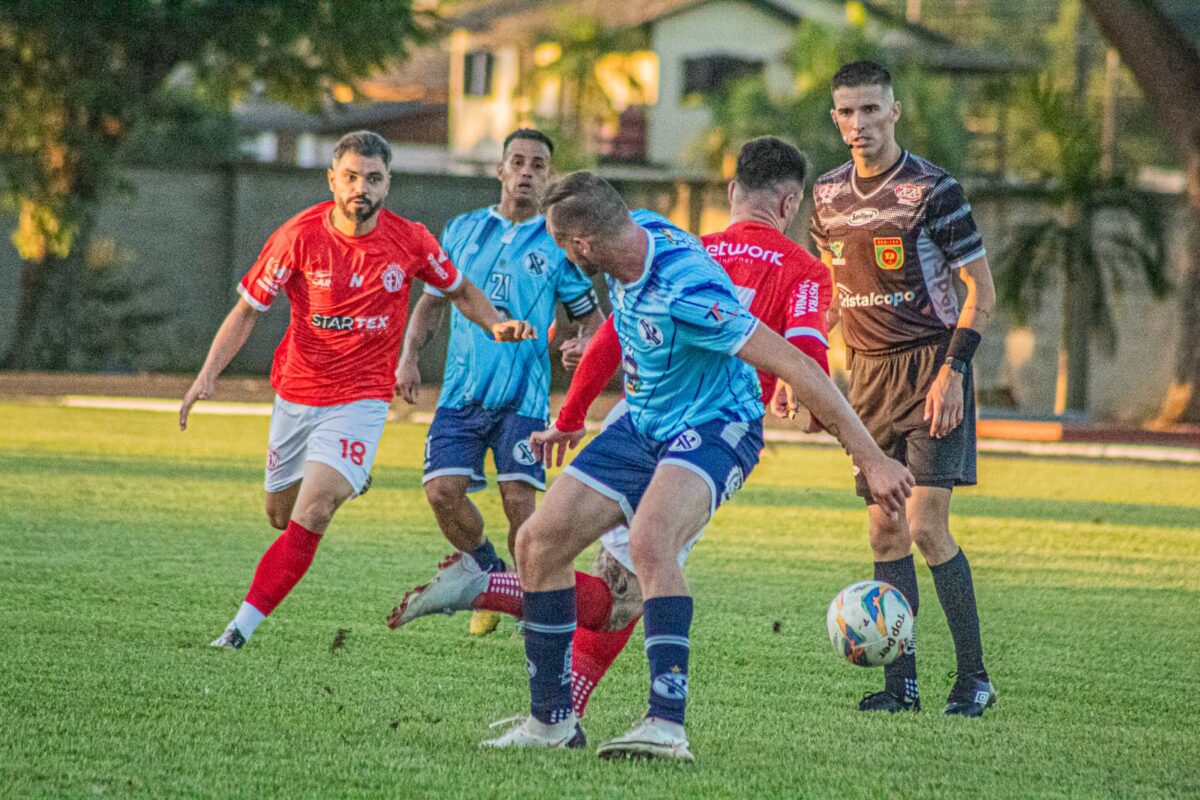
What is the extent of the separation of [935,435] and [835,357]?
19.6 m

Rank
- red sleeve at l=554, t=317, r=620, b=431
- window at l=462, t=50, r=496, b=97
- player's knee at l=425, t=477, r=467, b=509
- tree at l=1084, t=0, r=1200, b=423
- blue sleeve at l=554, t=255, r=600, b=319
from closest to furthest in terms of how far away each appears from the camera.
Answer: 1. red sleeve at l=554, t=317, r=620, b=431
2. player's knee at l=425, t=477, r=467, b=509
3. blue sleeve at l=554, t=255, r=600, b=319
4. tree at l=1084, t=0, r=1200, b=423
5. window at l=462, t=50, r=496, b=97

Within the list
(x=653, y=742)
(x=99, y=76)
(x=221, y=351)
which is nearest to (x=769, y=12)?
(x=99, y=76)

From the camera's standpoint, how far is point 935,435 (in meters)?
6.69

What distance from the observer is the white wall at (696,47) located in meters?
52.2

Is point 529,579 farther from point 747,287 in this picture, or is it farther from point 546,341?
point 546,341

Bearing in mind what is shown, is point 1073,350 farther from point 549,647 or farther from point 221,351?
point 549,647

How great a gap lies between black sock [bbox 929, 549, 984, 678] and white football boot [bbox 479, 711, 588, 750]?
69.9 inches

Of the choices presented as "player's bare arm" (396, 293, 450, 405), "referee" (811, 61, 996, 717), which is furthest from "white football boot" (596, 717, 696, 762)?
"player's bare arm" (396, 293, 450, 405)

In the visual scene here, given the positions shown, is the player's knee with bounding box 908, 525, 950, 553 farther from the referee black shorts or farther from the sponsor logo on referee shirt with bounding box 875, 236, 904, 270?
the sponsor logo on referee shirt with bounding box 875, 236, 904, 270

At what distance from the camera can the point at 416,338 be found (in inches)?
343

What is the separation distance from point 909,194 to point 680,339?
1694 millimetres

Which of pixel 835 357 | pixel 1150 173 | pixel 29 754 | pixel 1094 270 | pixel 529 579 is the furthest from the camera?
pixel 1150 173

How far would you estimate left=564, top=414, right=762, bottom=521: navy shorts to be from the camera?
5.61 meters

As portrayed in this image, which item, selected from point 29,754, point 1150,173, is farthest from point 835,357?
point 1150,173
